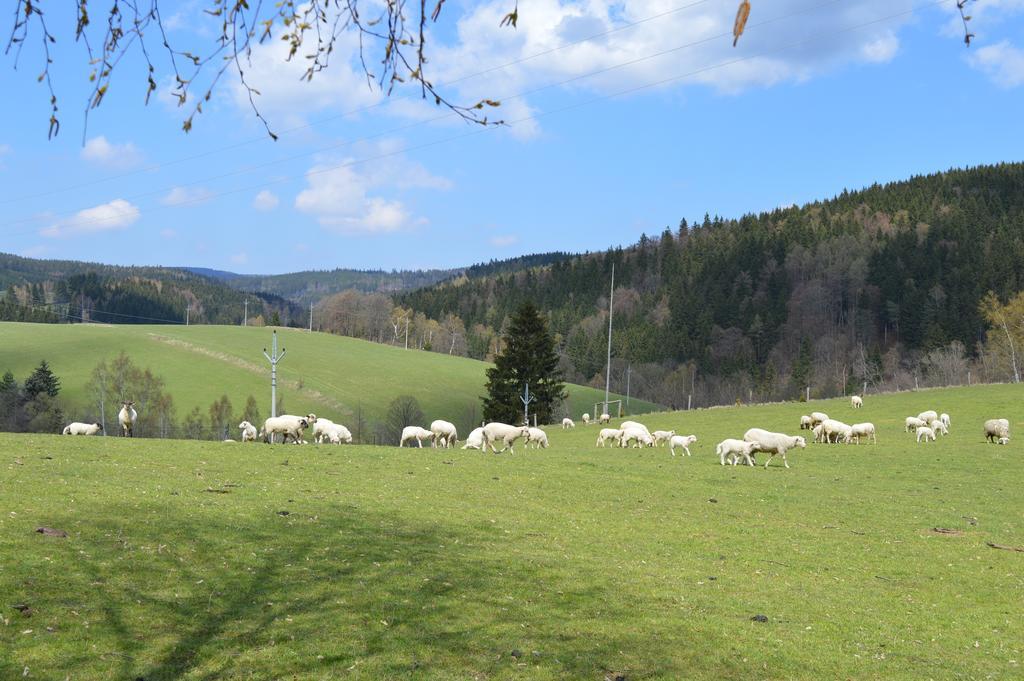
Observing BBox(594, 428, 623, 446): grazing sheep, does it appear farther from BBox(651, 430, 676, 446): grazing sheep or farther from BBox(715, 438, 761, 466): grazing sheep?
BBox(715, 438, 761, 466): grazing sheep

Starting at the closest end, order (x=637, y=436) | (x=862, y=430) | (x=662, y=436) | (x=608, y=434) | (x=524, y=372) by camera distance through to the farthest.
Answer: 1. (x=662, y=436)
2. (x=637, y=436)
3. (x=608, y=434)
4. (x=862, y=430)
5. (x=524, y=372)

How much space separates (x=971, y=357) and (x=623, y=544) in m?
166

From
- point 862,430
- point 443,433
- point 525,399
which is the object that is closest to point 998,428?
point 862,430

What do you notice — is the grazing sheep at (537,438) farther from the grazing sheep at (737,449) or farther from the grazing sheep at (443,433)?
the grazing sheep at (737,449)

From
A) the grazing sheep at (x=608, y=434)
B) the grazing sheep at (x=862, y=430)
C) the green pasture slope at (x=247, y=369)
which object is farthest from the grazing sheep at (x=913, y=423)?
the green pasture slope at (x=247, y=369)

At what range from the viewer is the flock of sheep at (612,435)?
3272 cm

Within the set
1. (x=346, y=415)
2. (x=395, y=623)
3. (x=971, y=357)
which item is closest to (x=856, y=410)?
(x=395, y=623)

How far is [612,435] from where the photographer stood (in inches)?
1615

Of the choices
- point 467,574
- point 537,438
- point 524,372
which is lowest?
point 467,574

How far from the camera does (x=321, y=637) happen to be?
9438 millimetres

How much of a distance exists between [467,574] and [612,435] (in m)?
29.0

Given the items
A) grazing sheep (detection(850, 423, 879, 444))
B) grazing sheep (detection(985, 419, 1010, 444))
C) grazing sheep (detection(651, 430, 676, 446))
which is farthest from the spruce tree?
grazing sheep (detection(985, 419, 1010, 444))

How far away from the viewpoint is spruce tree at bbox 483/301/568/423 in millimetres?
81688

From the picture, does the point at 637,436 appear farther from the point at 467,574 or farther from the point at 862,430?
the point at 467,574
